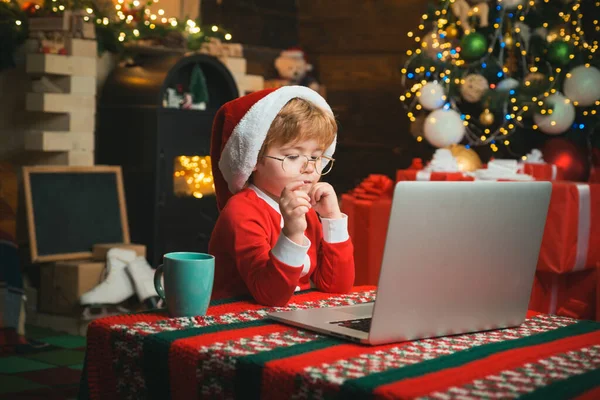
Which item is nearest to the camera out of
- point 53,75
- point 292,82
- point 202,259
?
point 202,259

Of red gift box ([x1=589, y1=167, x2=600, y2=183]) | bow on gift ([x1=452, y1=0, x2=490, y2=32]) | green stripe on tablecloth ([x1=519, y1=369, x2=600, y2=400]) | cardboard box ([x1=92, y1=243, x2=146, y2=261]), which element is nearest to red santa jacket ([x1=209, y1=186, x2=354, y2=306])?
green stripe on tablecloth ([x1=519, y1=369, x2=600, y2=400])

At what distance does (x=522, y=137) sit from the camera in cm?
446

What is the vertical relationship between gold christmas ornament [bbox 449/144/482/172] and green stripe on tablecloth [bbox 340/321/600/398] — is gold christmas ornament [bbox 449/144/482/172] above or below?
above

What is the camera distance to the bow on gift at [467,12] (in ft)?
14.4

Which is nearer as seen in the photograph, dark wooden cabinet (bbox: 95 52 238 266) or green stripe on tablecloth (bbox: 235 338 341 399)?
green stripe on tablecloth (bbox: 235 338 341 399)

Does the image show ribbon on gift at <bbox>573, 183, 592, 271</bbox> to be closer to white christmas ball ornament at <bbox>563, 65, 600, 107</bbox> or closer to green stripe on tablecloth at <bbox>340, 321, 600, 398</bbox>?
white christmas ball ornament at <bbox>563, 65, 600, 107</bbox>

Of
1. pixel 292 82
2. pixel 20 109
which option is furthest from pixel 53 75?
pixel 292 82

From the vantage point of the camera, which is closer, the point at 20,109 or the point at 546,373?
the point at 546,373

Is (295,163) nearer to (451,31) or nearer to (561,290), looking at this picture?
(561,290)

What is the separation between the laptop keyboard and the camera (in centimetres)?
119

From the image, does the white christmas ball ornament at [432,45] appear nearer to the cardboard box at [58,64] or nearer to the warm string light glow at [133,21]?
the warm string light glow at [133,21]

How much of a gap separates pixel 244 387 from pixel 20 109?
345 cm

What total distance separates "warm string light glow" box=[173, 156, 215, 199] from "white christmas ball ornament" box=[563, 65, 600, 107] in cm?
187

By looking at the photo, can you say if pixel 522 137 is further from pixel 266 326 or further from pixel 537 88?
pixel 266 326
